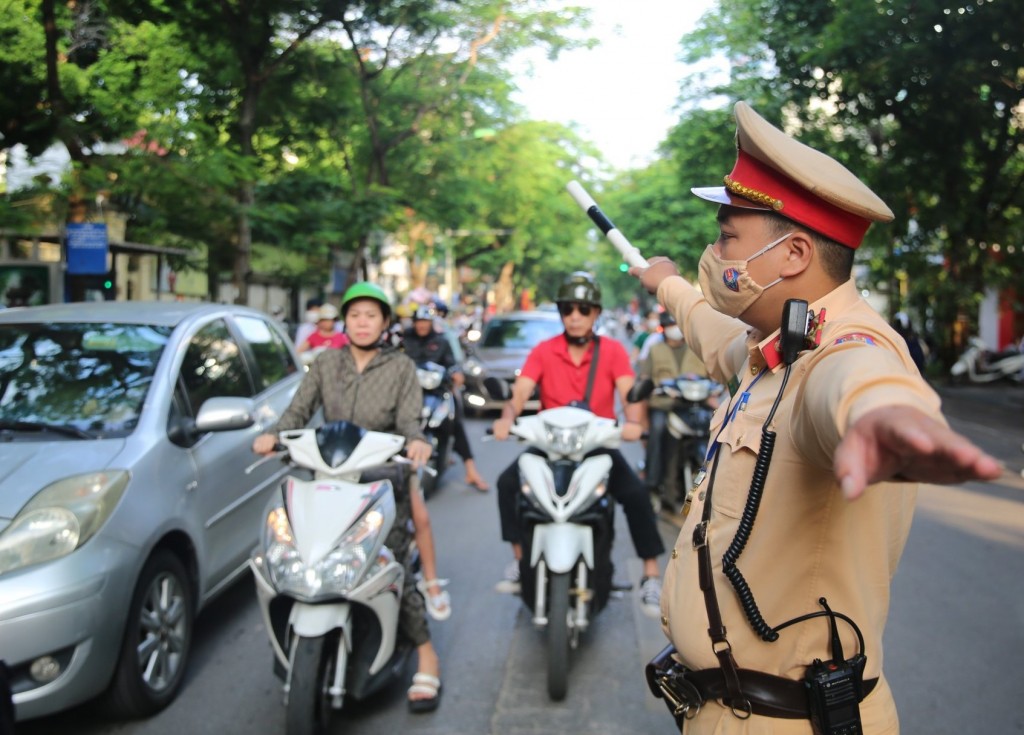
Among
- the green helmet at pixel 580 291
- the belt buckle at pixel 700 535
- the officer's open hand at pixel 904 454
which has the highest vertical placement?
the officer's open hand at pixel 904 454

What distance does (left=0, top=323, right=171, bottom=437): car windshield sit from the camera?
4098 millimetres

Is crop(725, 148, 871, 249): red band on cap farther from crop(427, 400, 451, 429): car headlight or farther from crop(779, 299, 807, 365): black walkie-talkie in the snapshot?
crop(427, 400, 451, 429): car headlight

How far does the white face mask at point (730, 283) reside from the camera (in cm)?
Result: 179

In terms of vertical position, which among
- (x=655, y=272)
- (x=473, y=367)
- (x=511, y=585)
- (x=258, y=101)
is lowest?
(x=473, y=367)

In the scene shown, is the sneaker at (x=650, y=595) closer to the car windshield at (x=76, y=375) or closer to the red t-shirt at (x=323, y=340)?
the car windshield at (x=76, y=375)

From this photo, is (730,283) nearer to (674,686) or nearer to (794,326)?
(794,326)

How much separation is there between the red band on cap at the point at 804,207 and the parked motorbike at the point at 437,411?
6787 mm

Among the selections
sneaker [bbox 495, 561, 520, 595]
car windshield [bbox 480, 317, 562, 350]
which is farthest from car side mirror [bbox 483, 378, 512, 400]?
car windshield [bbox 480, 317, 562, 350]

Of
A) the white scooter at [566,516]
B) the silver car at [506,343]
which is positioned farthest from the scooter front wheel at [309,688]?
the silver car at [506,343]

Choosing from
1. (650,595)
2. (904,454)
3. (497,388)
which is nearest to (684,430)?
(650,595)

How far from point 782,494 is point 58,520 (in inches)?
110

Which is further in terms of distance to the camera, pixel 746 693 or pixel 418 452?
pixel 418 452

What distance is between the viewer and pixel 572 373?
16.6 ft

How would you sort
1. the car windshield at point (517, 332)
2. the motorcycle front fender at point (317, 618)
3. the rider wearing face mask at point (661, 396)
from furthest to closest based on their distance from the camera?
the car windshield at point (517, 332) < the rider wearing face mask at point (661, 396) < the motorcycle front fender at point (317, 618)
